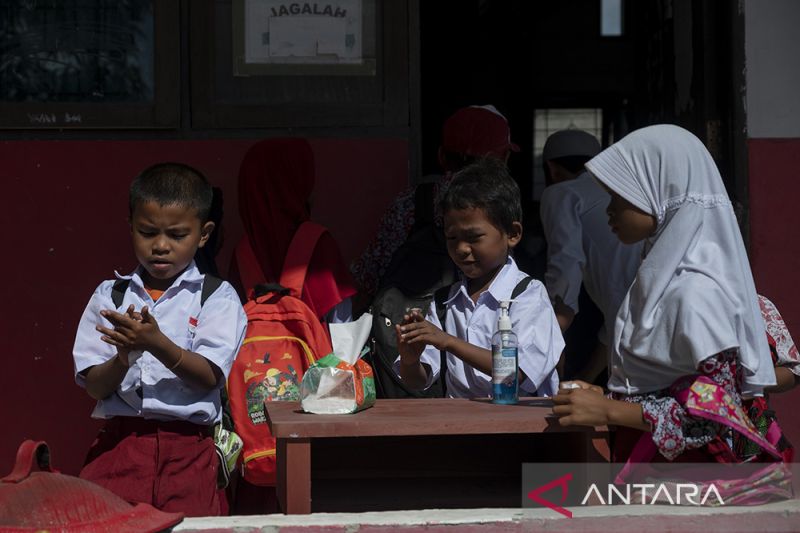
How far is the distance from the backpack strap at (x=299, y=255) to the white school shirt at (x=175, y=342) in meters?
0.82

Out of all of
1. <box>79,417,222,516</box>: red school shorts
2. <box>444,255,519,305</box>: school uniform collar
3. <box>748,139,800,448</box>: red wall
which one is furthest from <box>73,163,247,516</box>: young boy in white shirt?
<box>748,139,800,448</box>: red wall

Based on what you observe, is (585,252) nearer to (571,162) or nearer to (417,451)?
(571,162)

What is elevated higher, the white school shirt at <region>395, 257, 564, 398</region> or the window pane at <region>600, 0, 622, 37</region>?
the window pane at <region>600, 0, 622, 37</region>

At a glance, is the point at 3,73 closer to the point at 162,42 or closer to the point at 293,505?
the point at 162,42

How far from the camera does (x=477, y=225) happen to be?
344 centimetres

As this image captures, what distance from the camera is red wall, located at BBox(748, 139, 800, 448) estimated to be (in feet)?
16.1

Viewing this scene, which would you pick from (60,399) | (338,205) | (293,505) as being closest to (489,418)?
(293,505)

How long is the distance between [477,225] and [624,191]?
69cm

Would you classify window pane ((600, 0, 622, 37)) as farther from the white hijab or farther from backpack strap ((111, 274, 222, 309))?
the white hijab

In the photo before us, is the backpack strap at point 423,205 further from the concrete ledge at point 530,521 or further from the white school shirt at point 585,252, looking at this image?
the concrete ledge at point 530,521

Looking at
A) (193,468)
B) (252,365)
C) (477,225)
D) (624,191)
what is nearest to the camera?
(624,191)

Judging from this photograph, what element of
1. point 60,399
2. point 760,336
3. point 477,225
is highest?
point 477,225

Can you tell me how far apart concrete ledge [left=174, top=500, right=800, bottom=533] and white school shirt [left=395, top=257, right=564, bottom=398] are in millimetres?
721

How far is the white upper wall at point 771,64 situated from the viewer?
4.93m
